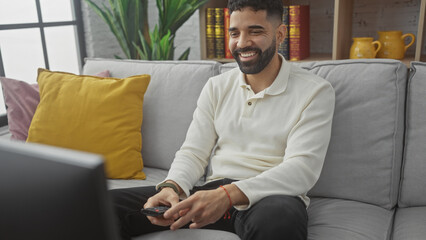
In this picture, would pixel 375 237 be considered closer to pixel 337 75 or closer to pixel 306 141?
pixel 306 141

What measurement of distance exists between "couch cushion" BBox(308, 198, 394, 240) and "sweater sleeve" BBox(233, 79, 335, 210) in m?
0.13

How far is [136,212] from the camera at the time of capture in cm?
127

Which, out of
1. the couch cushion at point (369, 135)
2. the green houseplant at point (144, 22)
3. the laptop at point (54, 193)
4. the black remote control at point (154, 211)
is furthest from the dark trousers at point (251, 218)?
the green houseplant at point (144, 22)

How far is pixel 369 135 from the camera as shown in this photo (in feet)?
4.47

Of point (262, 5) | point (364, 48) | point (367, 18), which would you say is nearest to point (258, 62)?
point (262, 5)

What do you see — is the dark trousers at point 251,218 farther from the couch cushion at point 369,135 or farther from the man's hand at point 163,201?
the couch cushion at point 369,135

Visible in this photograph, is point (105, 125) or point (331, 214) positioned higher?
point (105, 125)

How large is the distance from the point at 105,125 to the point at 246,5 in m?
0.73

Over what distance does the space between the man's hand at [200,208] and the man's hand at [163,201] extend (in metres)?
0.04

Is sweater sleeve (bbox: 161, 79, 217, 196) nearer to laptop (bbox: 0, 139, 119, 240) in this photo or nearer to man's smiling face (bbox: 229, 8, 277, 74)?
man's smiling face (bbox: 229, 8, 277, 74)

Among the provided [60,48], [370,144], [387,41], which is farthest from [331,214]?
[60,48]

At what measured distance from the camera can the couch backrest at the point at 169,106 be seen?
1.68 metres

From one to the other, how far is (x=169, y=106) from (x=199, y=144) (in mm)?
327

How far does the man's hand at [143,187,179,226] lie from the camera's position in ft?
3.82
